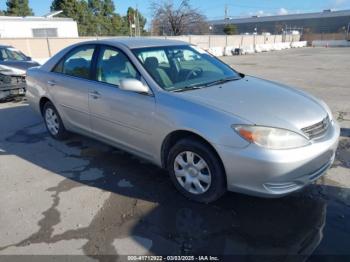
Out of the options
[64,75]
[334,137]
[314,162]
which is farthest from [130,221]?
[64,75]

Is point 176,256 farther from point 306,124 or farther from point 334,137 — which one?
point 334,137

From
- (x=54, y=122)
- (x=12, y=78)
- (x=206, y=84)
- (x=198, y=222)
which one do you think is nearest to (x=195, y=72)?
(x=206, y=84)

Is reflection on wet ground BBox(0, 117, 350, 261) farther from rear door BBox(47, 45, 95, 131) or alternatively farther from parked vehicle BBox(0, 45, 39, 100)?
parked vehicle BBox(0, 45, 39, 100)

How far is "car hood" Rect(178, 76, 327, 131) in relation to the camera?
2926 millimetres

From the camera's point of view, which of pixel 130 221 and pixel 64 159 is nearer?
pixel 130 221

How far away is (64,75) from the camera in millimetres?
4734

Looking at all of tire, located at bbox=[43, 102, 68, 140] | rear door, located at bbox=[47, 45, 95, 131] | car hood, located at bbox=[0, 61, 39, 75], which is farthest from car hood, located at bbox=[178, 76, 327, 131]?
car hood, located at bbox=[0, 61, 39, 75]

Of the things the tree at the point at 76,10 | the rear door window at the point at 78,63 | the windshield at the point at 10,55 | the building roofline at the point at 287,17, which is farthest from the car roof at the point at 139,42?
the building roofline at the point at 287,17

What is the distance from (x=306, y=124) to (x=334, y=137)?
46 centimetres

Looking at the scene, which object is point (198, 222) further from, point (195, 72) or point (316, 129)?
point (195, 72)

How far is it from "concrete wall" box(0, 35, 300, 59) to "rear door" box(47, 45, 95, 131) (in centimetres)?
1462

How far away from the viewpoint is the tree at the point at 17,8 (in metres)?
44.6

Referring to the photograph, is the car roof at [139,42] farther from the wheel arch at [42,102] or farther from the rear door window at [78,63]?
the wheel arch at [42,102]

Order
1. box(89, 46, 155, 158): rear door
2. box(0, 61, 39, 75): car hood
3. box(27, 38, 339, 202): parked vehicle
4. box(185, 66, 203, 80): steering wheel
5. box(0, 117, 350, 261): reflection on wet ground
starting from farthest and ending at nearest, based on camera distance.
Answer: box(0, 61, 39, 75): car hood < box(185, 66, 203, 80): steering wheel < box(89, 46, 155, 158): rear door < box(27, 38, 339, 202): parked vehicle < box(0, 117, 350, 261): reflection on wet ground
